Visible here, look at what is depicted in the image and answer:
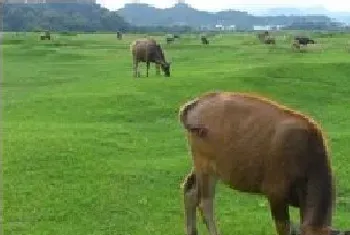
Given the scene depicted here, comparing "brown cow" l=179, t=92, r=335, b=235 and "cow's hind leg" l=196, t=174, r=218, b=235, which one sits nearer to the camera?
"brown cow" l=179, t=92, r=335, b=235

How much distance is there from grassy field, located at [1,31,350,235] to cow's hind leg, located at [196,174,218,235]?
99 centimetres

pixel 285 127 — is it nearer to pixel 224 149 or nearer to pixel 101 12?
pixel 224 149

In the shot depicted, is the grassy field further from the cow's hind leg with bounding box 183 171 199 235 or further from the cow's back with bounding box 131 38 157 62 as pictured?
the cow's back with bounding box 131 38 157 62

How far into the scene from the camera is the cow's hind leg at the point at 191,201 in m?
9.95

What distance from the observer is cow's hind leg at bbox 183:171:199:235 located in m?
9.95

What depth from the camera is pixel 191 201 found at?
9.98m

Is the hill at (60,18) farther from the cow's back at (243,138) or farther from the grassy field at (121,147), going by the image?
the cow's back at (243,138)

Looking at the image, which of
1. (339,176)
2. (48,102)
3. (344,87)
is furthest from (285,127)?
(344,87)

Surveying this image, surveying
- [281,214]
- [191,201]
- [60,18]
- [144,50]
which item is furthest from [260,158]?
[60,18]

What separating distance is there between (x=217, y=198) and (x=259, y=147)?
4219mm

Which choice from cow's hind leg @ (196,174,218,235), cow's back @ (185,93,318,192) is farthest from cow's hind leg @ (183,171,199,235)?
cow's back @ (185,93,318,192)

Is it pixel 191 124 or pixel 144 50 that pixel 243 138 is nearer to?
pixel 191 124

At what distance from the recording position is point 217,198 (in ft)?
42.7

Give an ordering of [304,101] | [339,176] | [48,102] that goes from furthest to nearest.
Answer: [304,101] → [48,102] → [339,176]
